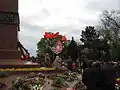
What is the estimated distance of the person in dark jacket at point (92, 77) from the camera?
7.64 metres

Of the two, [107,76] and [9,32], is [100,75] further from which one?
[9,32]

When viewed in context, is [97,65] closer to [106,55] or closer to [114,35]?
[106,55]

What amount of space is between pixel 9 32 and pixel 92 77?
40.7 ft

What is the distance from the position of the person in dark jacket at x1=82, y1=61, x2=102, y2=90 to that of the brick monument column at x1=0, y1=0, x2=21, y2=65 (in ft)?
38.4

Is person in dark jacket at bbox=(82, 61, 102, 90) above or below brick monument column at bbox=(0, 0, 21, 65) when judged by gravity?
below

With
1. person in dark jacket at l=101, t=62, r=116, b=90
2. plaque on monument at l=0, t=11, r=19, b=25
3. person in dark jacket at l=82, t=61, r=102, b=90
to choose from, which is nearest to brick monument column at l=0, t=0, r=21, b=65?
plaque on monument at l=0, t=11, r=19, b=25

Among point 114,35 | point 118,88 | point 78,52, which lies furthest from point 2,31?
point 114,35

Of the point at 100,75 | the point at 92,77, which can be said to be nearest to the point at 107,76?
the point at 100,75

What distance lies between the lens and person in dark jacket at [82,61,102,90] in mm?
7641

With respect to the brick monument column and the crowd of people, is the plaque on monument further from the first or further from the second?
the crowd of people

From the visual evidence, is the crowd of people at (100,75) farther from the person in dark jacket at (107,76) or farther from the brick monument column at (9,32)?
the brick monument column at (9,32)

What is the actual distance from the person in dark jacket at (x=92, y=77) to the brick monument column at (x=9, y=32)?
1171 centimetres

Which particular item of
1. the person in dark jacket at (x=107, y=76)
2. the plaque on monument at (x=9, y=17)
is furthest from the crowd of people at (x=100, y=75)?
the plaque on monument at (x=9, y=17)

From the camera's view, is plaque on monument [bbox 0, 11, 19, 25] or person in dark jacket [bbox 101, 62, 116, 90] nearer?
person in dark jacket [bbox 101, 62, 116, 90]
